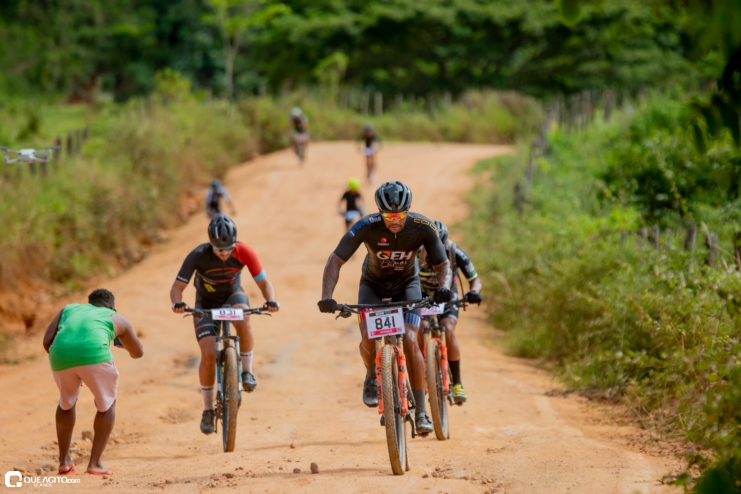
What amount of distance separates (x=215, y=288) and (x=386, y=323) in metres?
2.24

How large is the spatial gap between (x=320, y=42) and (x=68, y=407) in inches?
1552

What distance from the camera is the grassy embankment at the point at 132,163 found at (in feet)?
58.6

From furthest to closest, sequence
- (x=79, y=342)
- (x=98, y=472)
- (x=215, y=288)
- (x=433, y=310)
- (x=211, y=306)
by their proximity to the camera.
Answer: (x=211, y=306)
(x=215, y=288)
(x=433, y=310)
(x=98, y=472)
(x=79, y=342)

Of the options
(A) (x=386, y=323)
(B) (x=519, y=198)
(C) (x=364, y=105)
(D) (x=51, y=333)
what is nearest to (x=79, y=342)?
(D) (x=51, y=333)

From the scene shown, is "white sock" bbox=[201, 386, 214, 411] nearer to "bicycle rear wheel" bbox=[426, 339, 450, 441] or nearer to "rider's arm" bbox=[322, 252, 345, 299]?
"rider's arm" bbox=[322, 252, 345, 299]

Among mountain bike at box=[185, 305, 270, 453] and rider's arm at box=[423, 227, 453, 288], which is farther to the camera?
mountain bike at box=[185, 305, 270, 453]

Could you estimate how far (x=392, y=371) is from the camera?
22.8 feet

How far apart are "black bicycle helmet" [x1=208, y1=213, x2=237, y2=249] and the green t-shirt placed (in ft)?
4.46

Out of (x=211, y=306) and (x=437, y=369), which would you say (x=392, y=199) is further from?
(x=211, y=306)

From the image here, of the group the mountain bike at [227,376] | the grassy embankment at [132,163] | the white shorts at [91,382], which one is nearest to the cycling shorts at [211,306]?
the mountain bike at [227,376]

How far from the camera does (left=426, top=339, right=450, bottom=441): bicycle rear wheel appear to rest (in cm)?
809

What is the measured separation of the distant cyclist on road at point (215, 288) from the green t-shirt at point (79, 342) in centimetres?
104

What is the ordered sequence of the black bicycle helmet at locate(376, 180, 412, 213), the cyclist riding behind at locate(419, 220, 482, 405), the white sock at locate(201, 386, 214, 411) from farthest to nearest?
the cyclist riding behind at locate(419, 220, 482, 405) < the white sock at locate(201, 386, 214, 411) < the black bicycle helmet at locate(376, 180, 412, 213)

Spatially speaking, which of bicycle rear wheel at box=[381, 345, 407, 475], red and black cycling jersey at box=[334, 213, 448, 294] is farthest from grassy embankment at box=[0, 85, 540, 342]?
bicycle rear wheel at box=[381, 345, 407, 475]
